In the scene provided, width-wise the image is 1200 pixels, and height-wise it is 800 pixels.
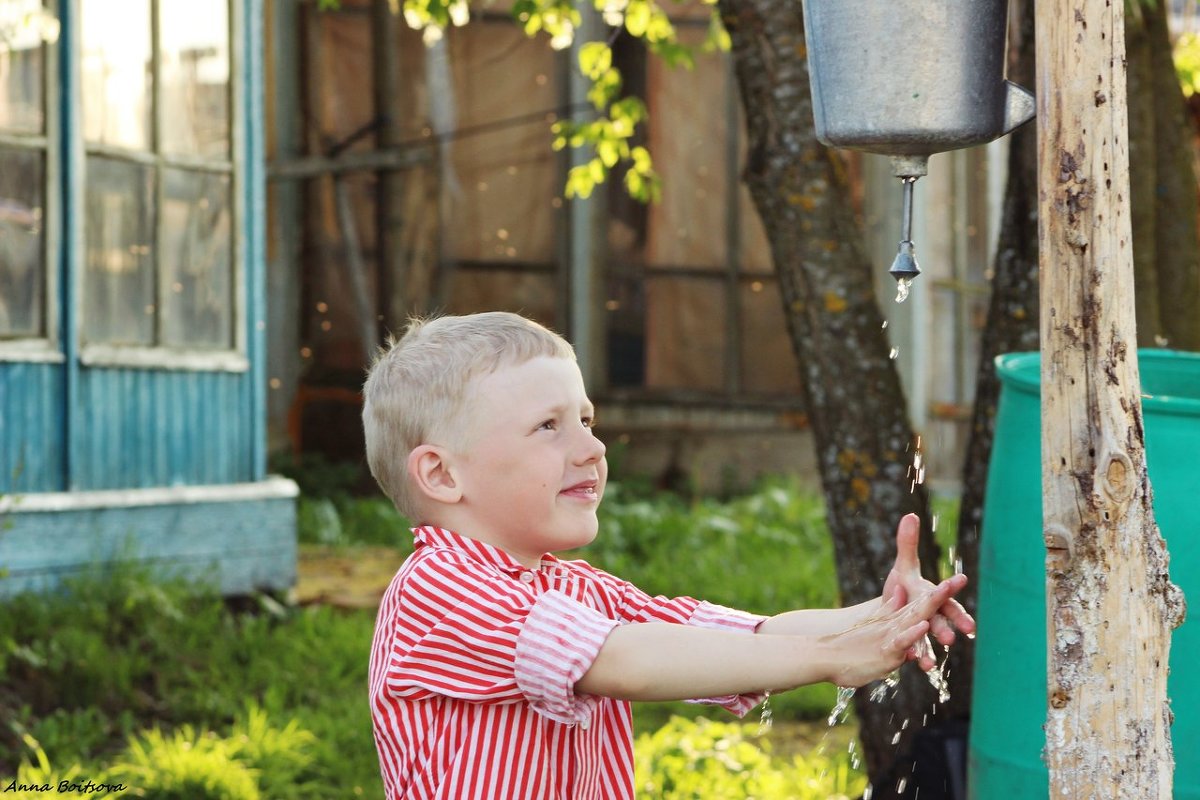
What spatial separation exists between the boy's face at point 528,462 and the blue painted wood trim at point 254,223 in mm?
4697

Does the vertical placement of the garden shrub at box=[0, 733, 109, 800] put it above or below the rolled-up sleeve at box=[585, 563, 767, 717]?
below

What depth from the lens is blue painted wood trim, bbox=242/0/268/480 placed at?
6535mm

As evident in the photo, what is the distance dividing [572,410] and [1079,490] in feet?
2.00

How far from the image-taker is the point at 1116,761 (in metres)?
1.84

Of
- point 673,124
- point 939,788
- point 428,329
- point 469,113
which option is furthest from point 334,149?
point 428,329

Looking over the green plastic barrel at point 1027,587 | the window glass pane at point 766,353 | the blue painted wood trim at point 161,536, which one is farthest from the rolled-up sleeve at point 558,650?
the window glass pane at point 766,353

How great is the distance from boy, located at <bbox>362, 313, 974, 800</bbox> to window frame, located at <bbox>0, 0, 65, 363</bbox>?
4062 millimetres

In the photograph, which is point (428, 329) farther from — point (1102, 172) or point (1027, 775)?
point (1027, 775)

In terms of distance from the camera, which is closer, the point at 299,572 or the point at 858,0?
the point at 858,0

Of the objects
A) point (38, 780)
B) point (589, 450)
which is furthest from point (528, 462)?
point (38, 780)

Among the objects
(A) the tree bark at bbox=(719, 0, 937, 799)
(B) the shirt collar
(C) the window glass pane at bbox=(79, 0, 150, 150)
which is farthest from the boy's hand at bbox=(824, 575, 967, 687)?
(C) the window glass pane at bbox=(79, 0, 150, 150)

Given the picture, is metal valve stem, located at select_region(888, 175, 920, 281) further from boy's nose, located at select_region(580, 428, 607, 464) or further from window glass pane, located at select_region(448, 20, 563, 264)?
window glass pane, located at select_region(448, 20, 563, 264)

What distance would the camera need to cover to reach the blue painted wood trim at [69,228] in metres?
5.83

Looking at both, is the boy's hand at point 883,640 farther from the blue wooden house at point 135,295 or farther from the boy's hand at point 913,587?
the blue wooden house at point 135,295
